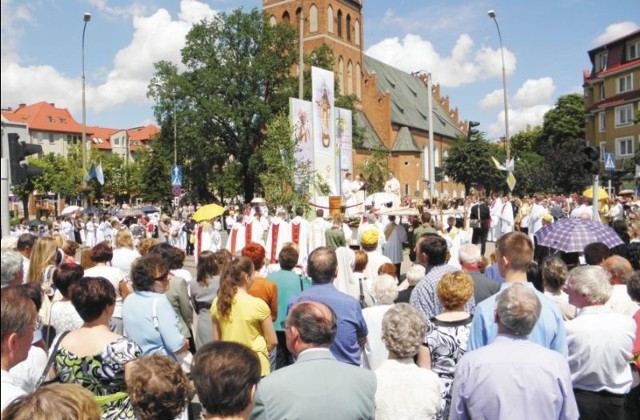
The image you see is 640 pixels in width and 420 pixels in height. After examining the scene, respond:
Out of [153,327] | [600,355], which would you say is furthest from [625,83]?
[153,327]

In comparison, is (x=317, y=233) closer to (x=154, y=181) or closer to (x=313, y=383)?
(x=313, y=383)

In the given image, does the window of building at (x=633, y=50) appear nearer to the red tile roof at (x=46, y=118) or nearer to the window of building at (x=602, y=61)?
the window of building at (x=602, y=61)

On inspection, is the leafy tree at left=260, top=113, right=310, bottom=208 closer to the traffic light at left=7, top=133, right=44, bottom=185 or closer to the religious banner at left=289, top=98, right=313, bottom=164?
the religious banner at left=289, top=98, right=313, bottom=164

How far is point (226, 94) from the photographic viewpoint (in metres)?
47.9

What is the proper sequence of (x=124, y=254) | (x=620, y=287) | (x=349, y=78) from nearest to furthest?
(x=620, y=287) → (x=124, y=254) → (x=349, y=78)

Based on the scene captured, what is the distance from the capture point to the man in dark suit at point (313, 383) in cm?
290

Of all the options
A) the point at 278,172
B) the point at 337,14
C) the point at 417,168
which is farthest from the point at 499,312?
the point at 417,168

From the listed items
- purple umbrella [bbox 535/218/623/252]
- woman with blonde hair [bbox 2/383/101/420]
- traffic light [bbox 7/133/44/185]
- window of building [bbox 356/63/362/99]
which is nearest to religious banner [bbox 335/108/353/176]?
purple umbrella [bbox 535/218/623/252]

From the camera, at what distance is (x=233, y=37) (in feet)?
163

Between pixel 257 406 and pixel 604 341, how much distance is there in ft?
8.45

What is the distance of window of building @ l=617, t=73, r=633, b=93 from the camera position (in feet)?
173

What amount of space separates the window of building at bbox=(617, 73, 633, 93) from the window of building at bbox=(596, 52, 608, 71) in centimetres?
310

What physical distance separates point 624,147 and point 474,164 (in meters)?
19.1

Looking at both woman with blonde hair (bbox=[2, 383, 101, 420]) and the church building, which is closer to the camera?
woman with blonde hair (bbox=[2, 383, 101, 420])
